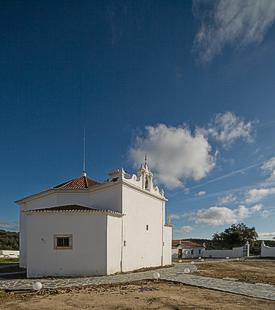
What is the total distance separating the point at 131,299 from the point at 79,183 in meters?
12.1

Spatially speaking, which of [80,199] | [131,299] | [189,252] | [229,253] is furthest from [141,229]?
[189,252]

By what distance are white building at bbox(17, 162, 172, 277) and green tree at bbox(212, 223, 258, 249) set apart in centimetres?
3353

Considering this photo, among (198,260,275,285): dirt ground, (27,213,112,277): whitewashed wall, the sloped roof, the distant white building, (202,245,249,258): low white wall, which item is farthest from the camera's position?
the distant white building

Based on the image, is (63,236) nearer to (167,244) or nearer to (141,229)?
(141,229)

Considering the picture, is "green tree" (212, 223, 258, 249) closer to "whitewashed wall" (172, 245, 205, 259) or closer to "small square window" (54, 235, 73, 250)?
"whitewashed wall" (172, 245, 205, 259)

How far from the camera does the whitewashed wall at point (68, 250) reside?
1619cm

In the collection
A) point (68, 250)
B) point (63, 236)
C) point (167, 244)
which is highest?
point (63, 236)

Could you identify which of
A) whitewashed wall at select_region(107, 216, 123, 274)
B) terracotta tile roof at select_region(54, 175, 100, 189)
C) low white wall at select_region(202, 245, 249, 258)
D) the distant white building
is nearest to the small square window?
whitewashed wall at select_region(107, 216, 123, 274)

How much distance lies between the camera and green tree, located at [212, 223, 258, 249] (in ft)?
178

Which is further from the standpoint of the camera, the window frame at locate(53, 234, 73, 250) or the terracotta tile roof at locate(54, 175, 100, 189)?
the terracotta tile roof at locate(54, 175, 100, 189)

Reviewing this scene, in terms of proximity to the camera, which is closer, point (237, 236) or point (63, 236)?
point (63, 236)

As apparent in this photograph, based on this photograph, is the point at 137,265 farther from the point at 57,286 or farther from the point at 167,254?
the point at 57,286

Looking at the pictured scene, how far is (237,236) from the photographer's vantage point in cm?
5481

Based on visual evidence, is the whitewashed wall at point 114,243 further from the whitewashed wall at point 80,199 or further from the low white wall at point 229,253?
the low white wall at point 229,253
